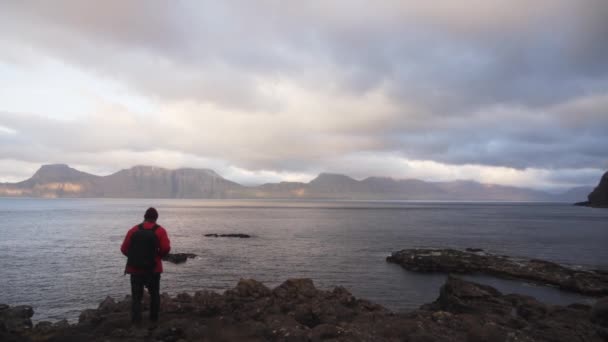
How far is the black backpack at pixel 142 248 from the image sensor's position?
11.1 metres

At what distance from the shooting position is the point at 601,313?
15.3 meters

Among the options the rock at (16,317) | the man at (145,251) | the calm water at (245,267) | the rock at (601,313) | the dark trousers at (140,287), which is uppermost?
the man at (145,251)

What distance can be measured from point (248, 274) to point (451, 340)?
2653 centimetres

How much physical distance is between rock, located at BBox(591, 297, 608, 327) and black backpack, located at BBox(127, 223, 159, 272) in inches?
735

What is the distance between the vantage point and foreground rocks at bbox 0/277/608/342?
37.8 ft

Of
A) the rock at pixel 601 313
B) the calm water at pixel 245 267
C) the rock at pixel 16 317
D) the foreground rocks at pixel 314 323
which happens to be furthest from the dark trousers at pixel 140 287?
the rock at pixel 601 313

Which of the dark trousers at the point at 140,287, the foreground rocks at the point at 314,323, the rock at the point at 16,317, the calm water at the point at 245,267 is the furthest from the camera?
the calm water at the point at 245,267

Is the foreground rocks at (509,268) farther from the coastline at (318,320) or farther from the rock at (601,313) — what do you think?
the rock at (601,313)

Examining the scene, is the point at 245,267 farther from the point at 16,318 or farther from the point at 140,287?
the point at 140,287

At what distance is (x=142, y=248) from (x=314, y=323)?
7.68 meters

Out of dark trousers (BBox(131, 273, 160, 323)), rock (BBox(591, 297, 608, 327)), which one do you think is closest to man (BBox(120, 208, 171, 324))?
dark trousers (BBox(131, 273, 160, 323))

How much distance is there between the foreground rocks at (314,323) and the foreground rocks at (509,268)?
14.8 m

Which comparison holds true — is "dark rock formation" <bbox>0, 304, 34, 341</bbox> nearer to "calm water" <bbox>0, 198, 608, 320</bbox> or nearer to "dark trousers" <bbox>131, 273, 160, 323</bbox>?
"calm water" <bbox>0, 198, 608, 320</bbox>

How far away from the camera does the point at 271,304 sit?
53.8 ft
